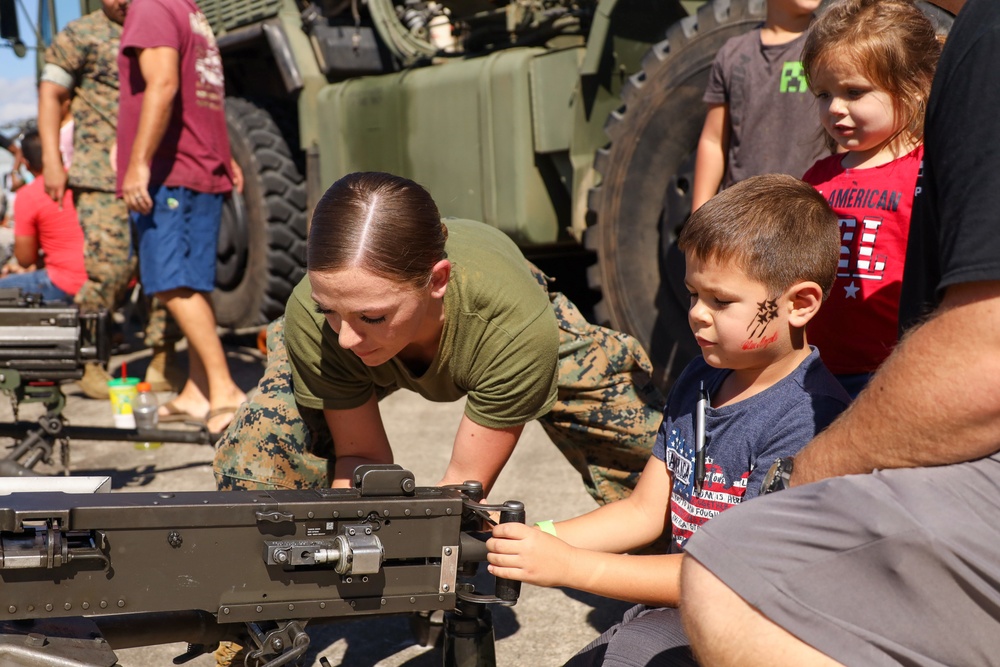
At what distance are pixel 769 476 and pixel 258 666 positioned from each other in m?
0.92

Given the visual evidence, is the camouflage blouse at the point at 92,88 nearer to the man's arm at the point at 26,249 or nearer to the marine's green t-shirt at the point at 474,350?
the man's arm at the point at 26,249

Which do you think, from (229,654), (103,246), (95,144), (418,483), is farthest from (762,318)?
(95,144)

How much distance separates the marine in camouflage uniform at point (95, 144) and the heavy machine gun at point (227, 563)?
3.39 metres

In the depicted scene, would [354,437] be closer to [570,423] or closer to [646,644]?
[570,423]

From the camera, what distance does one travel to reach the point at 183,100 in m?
4.36

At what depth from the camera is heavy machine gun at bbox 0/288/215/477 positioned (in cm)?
354

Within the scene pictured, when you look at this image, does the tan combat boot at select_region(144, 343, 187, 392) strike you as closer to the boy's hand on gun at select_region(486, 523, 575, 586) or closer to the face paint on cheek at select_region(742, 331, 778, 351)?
the boy's hand on gun at select_region(486, 523, 575, 586)

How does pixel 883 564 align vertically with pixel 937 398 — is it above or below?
below

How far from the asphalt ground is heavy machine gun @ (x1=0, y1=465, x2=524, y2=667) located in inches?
2.8

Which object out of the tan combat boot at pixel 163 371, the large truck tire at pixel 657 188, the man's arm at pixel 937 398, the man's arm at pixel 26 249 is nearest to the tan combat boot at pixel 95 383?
the tan combat boot at pixel 163 371

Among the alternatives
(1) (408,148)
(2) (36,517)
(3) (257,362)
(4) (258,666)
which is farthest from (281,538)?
(3) (257,362)

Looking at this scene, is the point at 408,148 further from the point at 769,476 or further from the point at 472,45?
the point at 769,476

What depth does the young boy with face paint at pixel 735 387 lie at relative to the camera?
1.73m

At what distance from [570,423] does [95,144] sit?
10.7 feet
